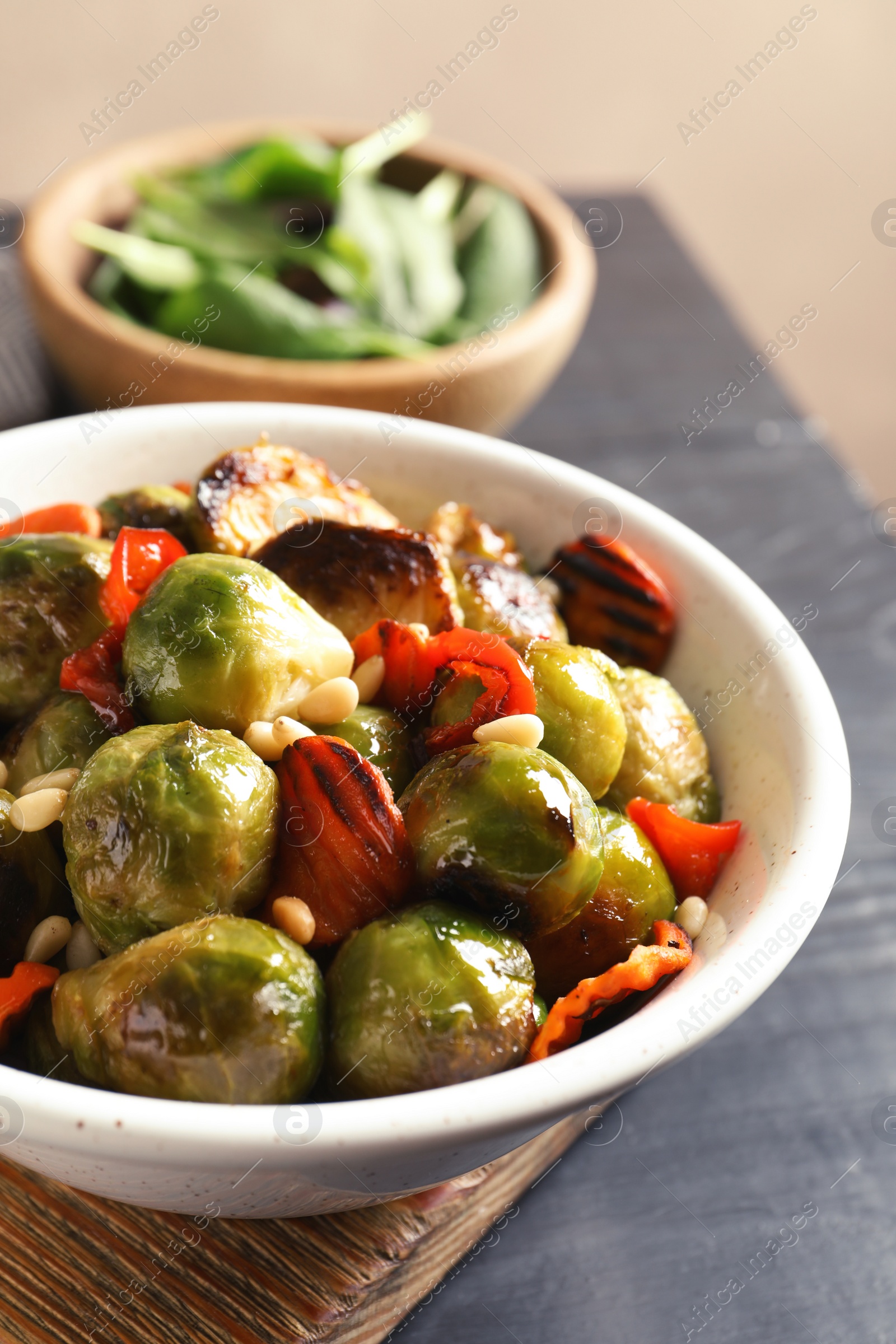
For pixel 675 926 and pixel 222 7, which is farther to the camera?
pixel 222 7

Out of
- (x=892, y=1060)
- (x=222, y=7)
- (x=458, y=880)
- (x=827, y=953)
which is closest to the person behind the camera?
(x=458, y=880)

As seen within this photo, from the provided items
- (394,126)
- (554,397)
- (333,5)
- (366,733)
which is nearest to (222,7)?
(333,5)

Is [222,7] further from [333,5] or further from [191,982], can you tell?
[191,982]

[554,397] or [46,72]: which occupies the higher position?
[46,72]

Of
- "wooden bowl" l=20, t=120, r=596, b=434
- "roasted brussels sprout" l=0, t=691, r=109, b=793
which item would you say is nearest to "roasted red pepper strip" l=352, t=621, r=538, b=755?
"roasted brussels sprout" l=0, t=691, r=109, b=793

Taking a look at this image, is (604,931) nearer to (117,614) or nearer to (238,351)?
(117,614)

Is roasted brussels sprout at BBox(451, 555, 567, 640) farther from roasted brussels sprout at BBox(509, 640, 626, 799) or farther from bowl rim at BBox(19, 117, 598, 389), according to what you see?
bowl rim at BBox(19, 117, 598, 389)
